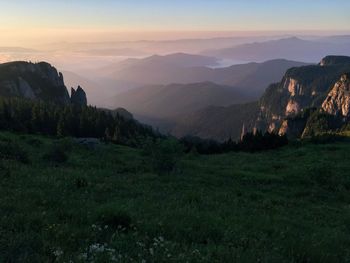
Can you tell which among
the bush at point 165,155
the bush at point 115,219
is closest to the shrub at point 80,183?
the bush at point 115,219

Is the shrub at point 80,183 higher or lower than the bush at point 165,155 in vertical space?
higher

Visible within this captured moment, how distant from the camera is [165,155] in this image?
97.5 feet

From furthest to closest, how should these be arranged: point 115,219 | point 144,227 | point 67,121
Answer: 1. point 67,121
2. point 115,219
3. point 144,227

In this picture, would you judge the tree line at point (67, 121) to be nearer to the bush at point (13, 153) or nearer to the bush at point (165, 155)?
the bush at point (165, 155)

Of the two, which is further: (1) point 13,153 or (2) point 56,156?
(2) point 56,156

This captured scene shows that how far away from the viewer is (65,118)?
118812 millimetres

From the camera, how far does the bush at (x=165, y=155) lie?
96.3ft

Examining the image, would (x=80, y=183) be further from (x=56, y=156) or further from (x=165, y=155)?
(x=56, y=156)

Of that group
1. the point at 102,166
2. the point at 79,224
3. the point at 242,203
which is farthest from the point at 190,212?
the point at 102,166

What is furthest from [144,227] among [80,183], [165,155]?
[165,155]

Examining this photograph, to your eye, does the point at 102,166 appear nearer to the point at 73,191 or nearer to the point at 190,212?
the point at 73,191

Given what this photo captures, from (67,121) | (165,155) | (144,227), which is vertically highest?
(144,227)

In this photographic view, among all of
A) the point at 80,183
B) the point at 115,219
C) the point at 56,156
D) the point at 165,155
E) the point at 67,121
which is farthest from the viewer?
the point at 67,121

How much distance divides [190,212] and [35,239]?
5.66 m
